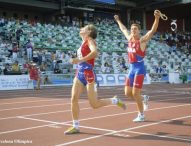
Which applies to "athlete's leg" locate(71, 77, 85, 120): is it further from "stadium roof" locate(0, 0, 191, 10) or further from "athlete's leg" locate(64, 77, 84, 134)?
"stadium roof" locate(0, 0, 191, 10)

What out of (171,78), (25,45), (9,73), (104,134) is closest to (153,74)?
(171,78)

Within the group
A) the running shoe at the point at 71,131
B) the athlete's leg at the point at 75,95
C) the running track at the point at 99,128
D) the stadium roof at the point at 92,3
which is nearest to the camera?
the running track at the point at 99,128

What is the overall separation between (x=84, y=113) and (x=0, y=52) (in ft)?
57.9

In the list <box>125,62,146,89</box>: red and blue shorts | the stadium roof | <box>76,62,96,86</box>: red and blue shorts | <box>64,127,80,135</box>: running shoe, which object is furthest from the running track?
the stadium roof

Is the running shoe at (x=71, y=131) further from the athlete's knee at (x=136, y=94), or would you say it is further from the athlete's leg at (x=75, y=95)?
the athlete's knee at (x=136, y=94)

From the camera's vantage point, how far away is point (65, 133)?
7570mm

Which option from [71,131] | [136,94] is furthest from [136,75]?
[71,131]

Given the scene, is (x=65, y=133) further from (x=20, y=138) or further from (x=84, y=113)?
(x=84, y=113)

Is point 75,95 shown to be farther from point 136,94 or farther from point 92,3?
point 92,3

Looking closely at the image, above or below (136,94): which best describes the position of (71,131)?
below

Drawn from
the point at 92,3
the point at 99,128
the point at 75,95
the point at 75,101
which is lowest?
the point at 99,128

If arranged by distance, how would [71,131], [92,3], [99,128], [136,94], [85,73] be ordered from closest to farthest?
[71,131] → [85,73] → [99,128] → [136,94] → [92,3]

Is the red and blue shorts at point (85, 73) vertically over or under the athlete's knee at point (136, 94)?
over

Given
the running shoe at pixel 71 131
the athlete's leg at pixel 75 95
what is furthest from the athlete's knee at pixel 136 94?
the running shoe at pixel 71 131
